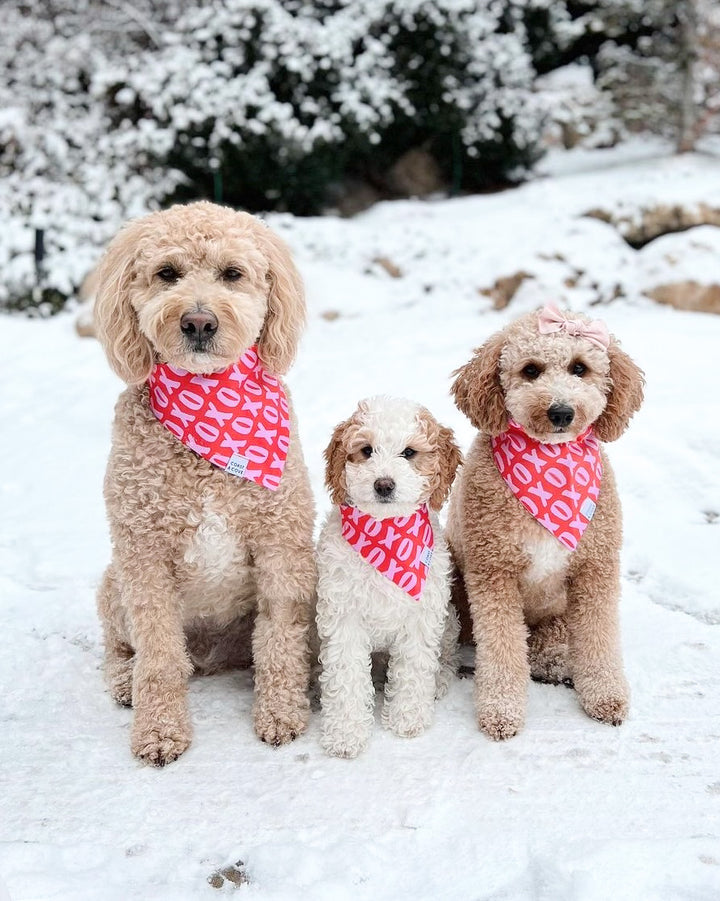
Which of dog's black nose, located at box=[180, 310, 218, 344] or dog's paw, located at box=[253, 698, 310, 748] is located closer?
dog's black nose, located at box=[180, 310, 218, 344]

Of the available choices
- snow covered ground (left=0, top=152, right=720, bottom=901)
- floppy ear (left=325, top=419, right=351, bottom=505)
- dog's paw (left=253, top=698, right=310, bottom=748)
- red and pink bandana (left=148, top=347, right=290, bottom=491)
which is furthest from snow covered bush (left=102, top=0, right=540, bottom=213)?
dog's paw (left=253, top=698, right=310, bottom=748)

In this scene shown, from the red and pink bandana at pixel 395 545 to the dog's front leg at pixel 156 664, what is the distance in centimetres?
59

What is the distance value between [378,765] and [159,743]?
0.65 meters

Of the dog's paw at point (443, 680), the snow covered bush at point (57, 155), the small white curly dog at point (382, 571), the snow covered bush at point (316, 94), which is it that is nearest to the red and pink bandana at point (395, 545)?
the small white curly dog at point (382, 571)

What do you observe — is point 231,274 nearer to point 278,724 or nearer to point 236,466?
point 236,466

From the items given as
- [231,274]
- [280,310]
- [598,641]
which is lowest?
[598,641]

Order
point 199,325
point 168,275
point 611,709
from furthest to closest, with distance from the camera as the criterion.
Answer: point 611,709 < point 168,275 < point 199,325

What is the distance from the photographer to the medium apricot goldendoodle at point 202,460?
2.43m

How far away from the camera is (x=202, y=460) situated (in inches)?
100.0

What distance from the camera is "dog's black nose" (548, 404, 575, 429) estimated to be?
8.09 feet

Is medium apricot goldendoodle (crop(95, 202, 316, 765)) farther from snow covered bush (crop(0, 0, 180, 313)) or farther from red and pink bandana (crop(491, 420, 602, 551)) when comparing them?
snow covered bush (crop(0, 0, 180, 313))

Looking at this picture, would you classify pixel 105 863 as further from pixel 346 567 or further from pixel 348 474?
pixel 348 474

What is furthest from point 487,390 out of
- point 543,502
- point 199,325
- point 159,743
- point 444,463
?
point 159,743

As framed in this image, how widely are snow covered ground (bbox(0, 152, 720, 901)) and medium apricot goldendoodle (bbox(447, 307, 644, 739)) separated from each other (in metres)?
0.16
